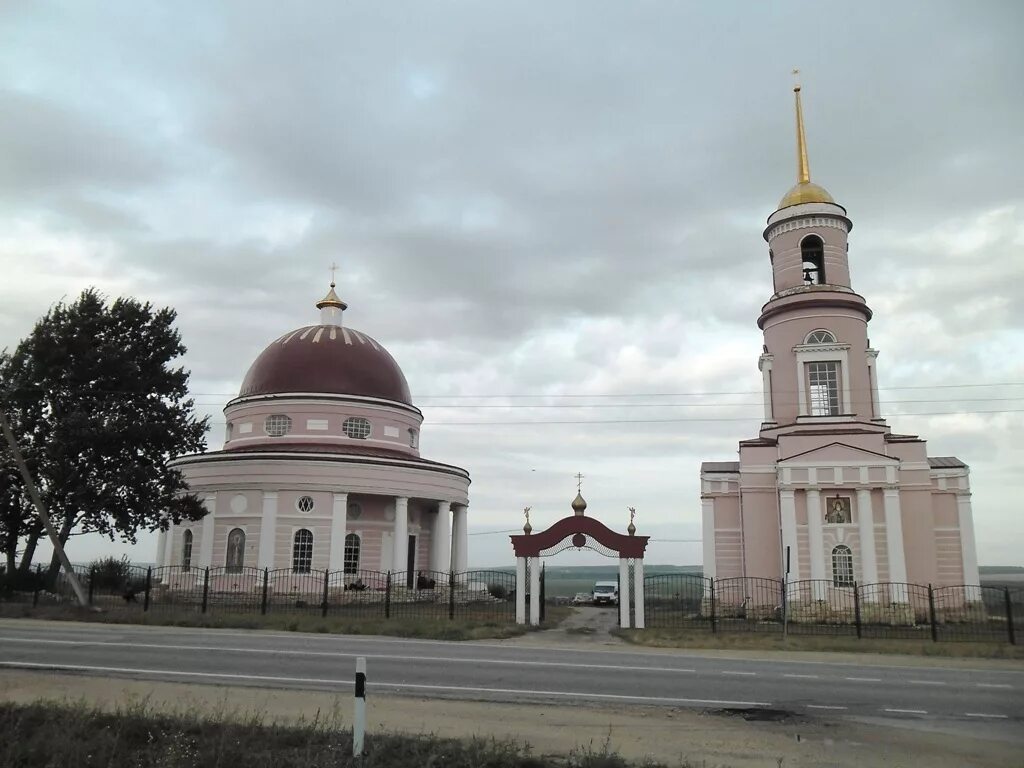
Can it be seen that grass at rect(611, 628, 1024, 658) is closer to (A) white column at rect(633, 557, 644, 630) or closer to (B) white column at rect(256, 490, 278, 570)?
(A) white column at rect(633, 557, 644, 630)

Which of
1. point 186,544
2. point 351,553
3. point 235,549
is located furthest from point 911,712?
point 186,544

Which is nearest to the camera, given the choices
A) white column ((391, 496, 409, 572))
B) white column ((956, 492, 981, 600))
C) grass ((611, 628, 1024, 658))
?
grass ((611, 628, 1024, 658))

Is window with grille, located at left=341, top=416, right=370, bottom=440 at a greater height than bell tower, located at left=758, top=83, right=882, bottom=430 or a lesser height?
lesser

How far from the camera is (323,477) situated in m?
33.5

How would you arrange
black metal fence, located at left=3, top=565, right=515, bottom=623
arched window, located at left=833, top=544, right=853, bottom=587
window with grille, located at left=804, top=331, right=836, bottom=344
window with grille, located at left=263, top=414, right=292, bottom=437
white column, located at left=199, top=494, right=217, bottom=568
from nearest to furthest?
black metal fence, located at left=3, top=565, right=515, bottom=623 < arched window, located at left=833, top=544, right=853, bottom=587 < window with grille, located at left=804, top=331, right=836, bottom=344 < white column, located at left=199, top=494, right=217, bottom=568 < window with grille, located at left=263, top=414, right=292, bottom=437

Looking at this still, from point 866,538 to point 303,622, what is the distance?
60.3ft

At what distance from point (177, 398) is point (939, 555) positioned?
2897cm

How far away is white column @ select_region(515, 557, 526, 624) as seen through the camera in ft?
74.1

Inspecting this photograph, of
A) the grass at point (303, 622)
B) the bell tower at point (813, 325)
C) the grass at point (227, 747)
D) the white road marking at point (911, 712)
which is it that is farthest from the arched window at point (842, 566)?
the grass at point (227, 747)

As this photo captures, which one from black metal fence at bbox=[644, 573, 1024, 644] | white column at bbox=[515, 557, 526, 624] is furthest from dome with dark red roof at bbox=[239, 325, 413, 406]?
black metal fence at bbox=[644, 573, 1024, 644]

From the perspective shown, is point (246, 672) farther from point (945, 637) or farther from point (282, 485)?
point (282, 485)

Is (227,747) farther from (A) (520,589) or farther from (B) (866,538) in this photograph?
(B) (866,538)

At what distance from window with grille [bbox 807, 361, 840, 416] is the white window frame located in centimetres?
23

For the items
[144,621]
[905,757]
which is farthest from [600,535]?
[905,757]
